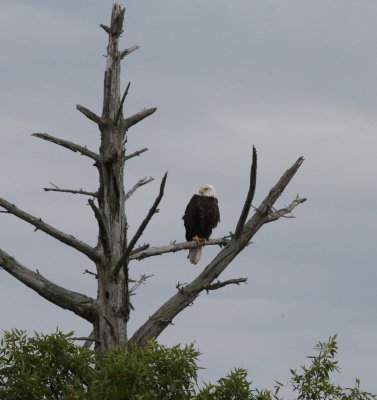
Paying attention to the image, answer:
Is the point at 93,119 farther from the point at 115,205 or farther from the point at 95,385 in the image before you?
the point at 95,385

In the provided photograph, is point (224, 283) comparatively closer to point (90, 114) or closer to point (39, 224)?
point (39, 224)

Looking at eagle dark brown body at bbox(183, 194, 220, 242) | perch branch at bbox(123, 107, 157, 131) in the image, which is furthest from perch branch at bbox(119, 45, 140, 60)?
eagle dark brown body at bbox(183, 194, 220, 242)

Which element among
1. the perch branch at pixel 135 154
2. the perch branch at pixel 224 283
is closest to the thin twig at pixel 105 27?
the perch branch at pixel 135 154

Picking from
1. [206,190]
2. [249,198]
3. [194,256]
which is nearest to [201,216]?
[206,190]

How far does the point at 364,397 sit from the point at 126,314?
3468mm

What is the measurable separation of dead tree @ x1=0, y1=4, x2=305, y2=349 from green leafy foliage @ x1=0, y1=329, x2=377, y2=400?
1.70 m

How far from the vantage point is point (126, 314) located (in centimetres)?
1302

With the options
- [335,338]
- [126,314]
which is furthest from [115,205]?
[335,338]

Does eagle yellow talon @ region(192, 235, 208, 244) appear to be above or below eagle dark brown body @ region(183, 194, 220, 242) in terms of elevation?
below

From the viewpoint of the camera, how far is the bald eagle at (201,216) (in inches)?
754

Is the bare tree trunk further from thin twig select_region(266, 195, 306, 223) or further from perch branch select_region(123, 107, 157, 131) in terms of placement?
thin twig select_region(266, 195, 306, 223)

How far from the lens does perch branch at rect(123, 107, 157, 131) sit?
13773 mm

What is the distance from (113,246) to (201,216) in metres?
6.19

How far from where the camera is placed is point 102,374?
1059cm
